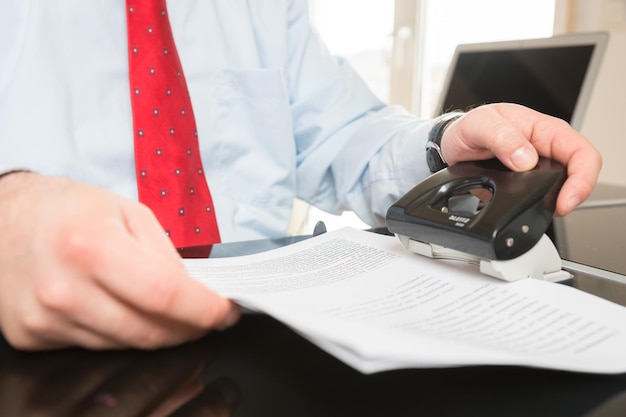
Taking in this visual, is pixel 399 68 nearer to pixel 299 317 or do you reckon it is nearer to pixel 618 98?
pixel 618 98

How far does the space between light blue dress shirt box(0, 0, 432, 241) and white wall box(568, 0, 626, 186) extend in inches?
45.3

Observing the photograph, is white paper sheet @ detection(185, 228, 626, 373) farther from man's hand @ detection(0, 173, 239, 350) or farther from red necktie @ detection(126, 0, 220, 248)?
red necktie @ detection(126, 0, 220, 248)

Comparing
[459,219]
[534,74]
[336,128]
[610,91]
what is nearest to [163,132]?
[336,128]

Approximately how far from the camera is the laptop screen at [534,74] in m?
1.07

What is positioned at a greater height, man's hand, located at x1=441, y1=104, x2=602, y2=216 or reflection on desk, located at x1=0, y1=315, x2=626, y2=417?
man's hand, located at x1=441, y1=104, x2=602, y2=216

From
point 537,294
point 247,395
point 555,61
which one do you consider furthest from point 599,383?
point 555,61

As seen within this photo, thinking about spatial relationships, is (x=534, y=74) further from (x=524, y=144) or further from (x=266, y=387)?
(x=266, y=387)

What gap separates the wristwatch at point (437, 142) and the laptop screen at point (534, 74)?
0.50m

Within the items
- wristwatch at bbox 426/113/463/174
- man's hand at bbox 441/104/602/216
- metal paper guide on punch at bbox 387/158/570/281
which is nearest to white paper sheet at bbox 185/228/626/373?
metal paper guide on punch at bbox 387/158/570/281

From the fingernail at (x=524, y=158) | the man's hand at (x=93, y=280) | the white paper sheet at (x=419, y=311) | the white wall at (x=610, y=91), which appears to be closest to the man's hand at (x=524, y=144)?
Answer: the fingernail at (x=524, y=158)

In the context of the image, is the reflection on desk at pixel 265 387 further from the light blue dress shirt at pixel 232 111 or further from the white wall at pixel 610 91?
the white wall at pixel 610 91

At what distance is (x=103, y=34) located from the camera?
75cm

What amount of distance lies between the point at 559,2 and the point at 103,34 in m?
1.63

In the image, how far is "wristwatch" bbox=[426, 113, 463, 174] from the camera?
670 mm
